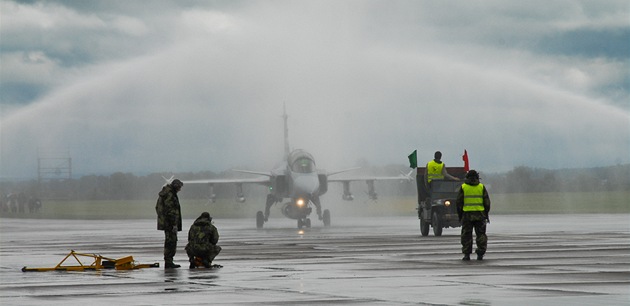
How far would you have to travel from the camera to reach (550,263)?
1036 inches

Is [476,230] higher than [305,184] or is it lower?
lower

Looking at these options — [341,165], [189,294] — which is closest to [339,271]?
[189,294]

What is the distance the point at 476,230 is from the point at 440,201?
13920 millimetres

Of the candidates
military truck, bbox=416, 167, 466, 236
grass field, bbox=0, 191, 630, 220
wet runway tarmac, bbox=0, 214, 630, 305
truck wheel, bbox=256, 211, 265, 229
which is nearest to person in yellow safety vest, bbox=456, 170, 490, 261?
wet runway tarmac, bbox=0, 214, 630, 305

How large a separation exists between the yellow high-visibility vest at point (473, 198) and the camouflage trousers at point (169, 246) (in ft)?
22.0

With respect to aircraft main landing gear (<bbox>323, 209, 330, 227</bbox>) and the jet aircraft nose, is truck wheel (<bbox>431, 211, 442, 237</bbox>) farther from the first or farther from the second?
aircraft main landing gear (<bbox>323, 209, 330, 227</bbox>)

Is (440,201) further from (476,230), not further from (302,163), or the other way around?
(302,163)

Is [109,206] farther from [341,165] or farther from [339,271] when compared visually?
[339,271]

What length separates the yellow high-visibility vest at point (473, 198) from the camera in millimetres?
28219

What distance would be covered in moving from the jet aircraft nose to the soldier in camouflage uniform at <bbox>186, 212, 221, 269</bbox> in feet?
113

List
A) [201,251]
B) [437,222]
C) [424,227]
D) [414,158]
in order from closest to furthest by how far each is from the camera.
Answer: [201,251] < [437,222] < [424,227] < [414,158]

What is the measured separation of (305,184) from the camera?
2436 inches

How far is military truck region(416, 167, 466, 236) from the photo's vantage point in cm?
4200

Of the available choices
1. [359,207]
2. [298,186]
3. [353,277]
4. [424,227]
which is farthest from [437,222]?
[359,207]
